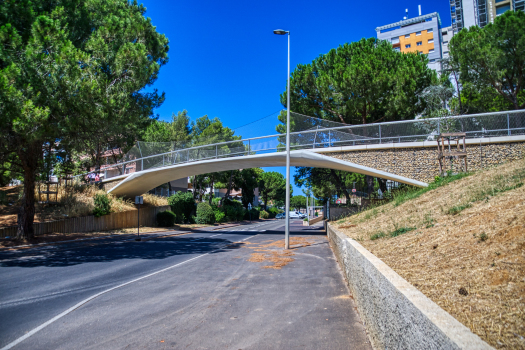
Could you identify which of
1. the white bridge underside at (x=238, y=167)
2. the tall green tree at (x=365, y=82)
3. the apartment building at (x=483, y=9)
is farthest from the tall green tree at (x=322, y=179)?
the apartment building at (x=483, y=9)

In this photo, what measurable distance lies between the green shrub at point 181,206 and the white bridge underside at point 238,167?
3.47 metres

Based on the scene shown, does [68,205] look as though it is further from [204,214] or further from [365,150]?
[365,150]

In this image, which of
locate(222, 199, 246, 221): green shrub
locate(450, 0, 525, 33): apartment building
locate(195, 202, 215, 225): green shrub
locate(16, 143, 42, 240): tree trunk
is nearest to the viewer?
locate(16, 143, 42, 240): tree trunk

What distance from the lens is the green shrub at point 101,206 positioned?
2267cm

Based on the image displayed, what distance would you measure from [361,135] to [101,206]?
1797cm

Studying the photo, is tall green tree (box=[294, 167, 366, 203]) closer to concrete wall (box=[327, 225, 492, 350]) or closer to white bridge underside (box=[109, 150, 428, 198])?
white bridge underside (box=[109, 150, 428, 198])

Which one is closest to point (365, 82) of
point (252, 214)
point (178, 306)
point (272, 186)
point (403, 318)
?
point (178, 306)

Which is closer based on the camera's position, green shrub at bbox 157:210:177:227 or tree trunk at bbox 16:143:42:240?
tree trunk at bbox 16:143:42:240

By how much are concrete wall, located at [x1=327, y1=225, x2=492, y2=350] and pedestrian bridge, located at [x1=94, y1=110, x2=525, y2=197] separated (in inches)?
571

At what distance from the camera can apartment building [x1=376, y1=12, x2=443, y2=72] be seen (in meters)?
66.4

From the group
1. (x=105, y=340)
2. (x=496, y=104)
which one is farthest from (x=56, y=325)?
(x=496, y=104)

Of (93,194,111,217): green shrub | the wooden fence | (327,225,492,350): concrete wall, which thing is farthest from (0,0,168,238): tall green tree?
(327,225,492,350): concrete wall

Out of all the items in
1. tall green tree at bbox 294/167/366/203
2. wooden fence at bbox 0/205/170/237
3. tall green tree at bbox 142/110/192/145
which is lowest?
wooden fence at bbox 0/205/170/237

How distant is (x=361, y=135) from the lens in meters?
18.8
